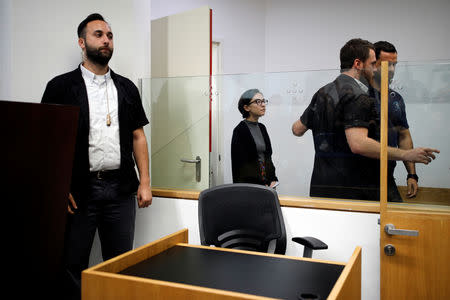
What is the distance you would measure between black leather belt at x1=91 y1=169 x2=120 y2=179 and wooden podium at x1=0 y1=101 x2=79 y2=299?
1.50 meters

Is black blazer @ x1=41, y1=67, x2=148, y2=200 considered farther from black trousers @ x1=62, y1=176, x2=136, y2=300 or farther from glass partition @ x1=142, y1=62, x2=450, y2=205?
glass partition @ x1=142, y1=62, x2=450, y2=205

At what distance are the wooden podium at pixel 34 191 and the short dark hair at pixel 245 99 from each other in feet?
6.06

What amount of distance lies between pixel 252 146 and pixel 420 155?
3.14 feet

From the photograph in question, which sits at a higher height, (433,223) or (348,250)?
(433,223)

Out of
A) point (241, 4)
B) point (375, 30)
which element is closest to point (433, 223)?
point (375, 30)

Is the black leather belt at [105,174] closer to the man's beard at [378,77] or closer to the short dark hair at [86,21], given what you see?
the short dark hair at [86,21]

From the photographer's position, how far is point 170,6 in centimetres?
402

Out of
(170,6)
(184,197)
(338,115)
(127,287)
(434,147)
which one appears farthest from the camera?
(170,6)

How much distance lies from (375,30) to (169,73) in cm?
245

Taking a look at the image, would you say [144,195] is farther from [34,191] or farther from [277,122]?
[34,191]

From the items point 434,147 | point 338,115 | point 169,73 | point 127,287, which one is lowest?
point 127,287

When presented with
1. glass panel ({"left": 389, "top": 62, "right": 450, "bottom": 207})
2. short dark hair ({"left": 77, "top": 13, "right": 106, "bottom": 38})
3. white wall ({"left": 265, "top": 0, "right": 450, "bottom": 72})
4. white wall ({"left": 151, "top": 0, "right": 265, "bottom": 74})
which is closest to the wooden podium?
short dark hair ({"left": 77, "top": 13, "right": 106, "bottom": 38})

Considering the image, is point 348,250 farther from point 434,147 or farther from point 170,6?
point 170,6

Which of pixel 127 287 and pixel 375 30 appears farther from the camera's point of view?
pixel 375 30
